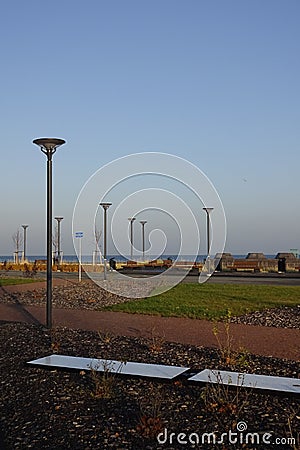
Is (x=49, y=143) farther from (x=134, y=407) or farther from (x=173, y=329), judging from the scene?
(x=134, y=407)

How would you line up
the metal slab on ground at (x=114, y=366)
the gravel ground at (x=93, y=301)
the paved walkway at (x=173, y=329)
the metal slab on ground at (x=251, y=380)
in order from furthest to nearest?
the gravel ground at (x=93, y=301)
the paved walkway at (x=173, y=329)
the metal slab on ground at (x=114, y=366)
the metal slab on ground at (x=251, y=380)

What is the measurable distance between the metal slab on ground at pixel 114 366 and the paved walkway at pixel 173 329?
7.39 feet

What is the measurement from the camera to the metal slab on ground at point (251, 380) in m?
6.64

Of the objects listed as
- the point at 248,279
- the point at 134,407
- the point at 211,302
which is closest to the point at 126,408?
the point at 134,407

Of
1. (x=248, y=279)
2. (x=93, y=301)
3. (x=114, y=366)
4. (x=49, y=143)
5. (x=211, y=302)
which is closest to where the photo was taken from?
(x=114, y=366)

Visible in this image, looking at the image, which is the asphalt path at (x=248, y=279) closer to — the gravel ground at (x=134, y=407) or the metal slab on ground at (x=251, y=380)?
the gravel ground at (x=134, y=407)

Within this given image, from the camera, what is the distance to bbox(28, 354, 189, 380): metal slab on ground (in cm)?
744

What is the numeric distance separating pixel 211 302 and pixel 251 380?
9.83 metres

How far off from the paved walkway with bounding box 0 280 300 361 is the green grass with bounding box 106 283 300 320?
0.84 meters

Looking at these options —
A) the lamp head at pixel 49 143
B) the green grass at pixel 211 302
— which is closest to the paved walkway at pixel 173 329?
the green grass at pixel 211 302

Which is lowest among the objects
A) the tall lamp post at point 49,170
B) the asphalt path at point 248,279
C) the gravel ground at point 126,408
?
the gravel ground at point 126,408

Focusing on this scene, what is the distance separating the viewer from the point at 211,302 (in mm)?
16828

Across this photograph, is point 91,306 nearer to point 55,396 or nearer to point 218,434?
point 55,396

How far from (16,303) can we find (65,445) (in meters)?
12.7
